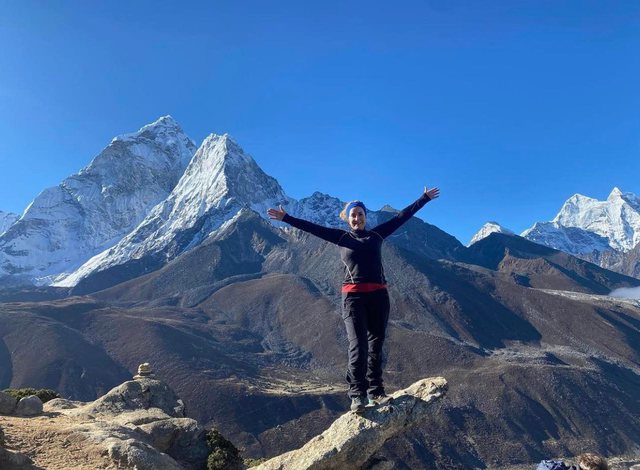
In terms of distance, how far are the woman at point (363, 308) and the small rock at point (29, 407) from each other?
9106mm

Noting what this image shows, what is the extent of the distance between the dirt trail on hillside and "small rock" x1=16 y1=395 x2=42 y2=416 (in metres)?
1.02

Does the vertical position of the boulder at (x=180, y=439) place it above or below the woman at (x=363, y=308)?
below

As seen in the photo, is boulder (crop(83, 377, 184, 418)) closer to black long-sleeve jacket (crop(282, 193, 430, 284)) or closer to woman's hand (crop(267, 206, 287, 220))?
woman's hand (crop(267, 206, 287, 220))

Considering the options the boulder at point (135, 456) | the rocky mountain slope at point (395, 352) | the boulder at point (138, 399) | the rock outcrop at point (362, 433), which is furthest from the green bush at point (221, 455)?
the rocky mountain slope at point (395, 352)

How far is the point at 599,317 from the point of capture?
414ft

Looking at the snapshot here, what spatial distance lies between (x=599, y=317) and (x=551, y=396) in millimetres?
54750

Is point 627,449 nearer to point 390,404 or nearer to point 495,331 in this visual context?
point 495,331

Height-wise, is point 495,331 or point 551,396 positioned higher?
point 495,331

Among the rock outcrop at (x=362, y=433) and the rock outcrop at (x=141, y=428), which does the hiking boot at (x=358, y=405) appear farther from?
the rock outcrop at (x=141, y=428)

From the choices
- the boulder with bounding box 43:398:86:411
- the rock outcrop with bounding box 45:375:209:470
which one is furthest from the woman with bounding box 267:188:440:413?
the boulder with bounding box 43:398:86:411

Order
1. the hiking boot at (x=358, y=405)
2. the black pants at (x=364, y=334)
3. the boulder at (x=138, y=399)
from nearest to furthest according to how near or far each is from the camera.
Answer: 1. the black pants at (x=364, y=334)
2. the hiking boot at (x=358, y=405)
3. the boulder at (x=138, y=399)

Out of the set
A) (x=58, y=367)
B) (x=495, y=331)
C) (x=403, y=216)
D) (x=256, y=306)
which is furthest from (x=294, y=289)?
(x=403, y=216)

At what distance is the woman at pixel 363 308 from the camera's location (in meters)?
8.18

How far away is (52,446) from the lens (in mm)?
10289
